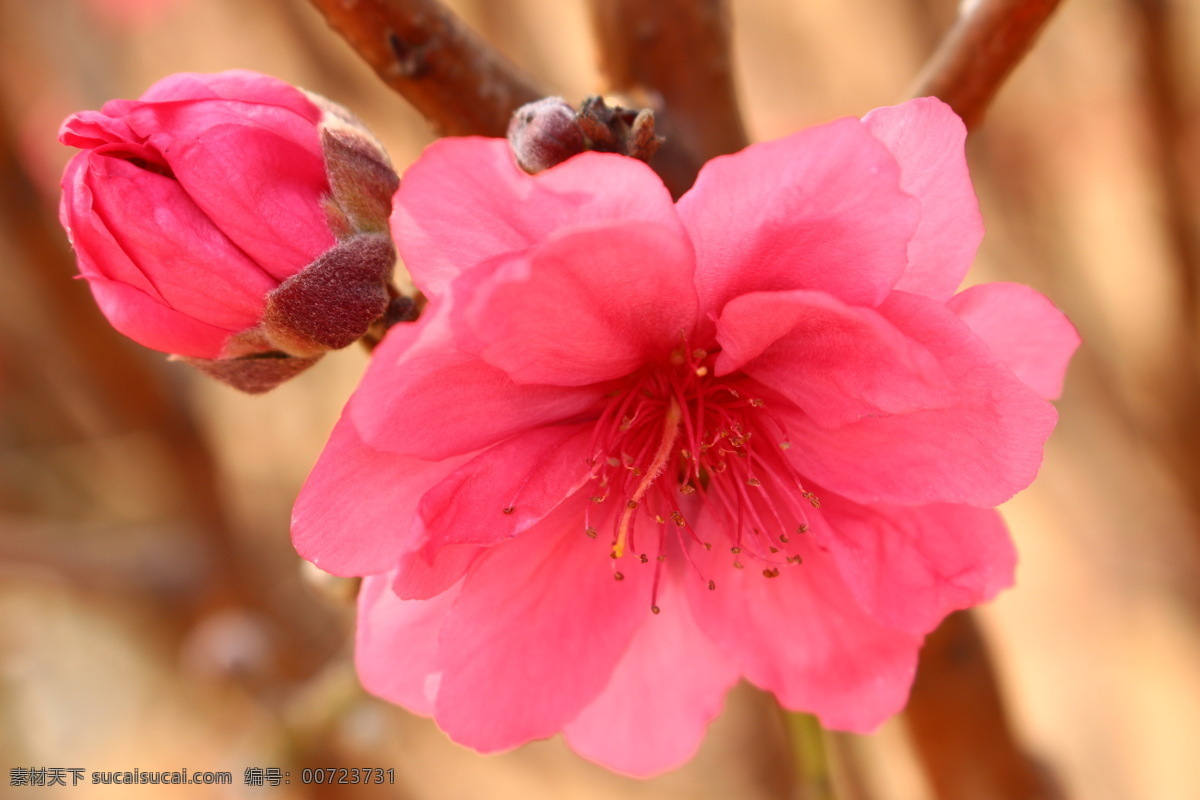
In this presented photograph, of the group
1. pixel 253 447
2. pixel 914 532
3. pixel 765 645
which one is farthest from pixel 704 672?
pixel 253 447

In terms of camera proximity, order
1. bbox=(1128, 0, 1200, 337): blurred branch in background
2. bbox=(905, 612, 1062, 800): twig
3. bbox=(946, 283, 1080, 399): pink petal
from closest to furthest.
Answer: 1. bbox=(946, 283, 1080, 399): pink petal
2. bbox=(905, 612, 1062, 800): twig
3. bbox=(1128, 0, 1200, 337): blurred branch in background

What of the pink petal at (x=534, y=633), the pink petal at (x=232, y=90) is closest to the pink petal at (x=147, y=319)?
the pink petal at (x=232, y=90)

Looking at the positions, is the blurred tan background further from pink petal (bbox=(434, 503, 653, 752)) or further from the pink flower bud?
the pink flower bud

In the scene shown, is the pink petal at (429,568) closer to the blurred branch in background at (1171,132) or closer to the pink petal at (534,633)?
the pink petal at (534,633)

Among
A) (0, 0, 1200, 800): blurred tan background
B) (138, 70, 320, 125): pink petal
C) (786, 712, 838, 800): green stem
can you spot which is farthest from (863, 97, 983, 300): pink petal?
(0, 0, 1200, 800): blurred tan background

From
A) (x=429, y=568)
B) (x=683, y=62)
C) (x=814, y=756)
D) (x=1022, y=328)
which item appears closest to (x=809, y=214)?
(x=1022, y=328)

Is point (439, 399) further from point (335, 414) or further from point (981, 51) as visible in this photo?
point (335, 414)
